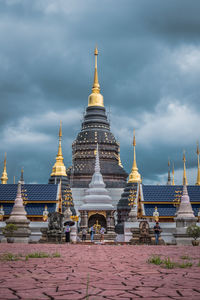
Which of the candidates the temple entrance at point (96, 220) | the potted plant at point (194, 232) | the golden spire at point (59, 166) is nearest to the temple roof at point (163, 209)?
the temple entrance at point (96, 220)

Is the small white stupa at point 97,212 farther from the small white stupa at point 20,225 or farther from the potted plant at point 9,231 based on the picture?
the potted plant at point 9,231

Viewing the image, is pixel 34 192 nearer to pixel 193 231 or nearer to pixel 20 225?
pixel 20 225

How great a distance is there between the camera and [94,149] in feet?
159

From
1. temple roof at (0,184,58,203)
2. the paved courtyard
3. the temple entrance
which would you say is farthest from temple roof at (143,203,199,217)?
the paved courtyard

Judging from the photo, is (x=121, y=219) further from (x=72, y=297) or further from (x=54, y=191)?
(x=72, y=297)

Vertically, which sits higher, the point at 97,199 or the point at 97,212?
the point at 97,199

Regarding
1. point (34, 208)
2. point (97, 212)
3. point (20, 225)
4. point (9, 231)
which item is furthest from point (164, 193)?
point (9, 231)

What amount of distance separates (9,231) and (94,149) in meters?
29.7

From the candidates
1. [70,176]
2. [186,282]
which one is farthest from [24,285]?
[70,176]

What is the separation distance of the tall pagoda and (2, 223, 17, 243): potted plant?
2747 cm

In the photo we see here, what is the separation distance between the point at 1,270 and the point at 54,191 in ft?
88.6

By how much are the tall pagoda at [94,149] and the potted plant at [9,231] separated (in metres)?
27.5

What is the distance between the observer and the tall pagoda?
1868 inches

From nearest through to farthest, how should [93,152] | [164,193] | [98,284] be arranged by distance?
[98,284]
[164,193]
[93,152]
